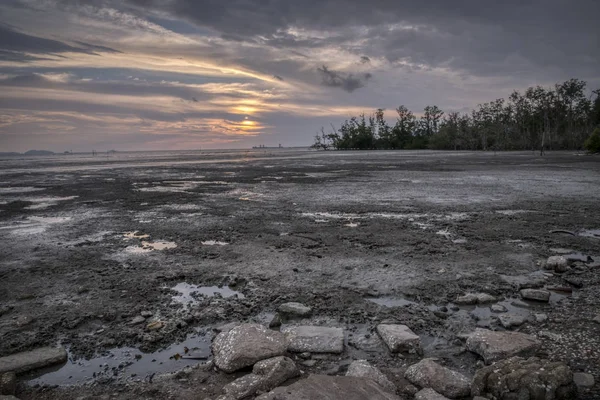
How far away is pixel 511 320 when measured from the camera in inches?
153

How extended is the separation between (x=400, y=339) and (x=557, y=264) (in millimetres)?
3359

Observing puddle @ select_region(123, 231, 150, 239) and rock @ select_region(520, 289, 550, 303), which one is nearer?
rock @ select_region(520, 289, 550, 303)

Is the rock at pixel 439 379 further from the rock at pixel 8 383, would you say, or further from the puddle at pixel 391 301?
the rock at pixel 8 383

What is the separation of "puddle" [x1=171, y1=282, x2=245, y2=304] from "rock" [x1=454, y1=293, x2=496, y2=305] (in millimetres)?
2608

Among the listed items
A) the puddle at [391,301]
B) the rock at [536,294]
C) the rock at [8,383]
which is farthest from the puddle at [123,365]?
the rock at [536,294]

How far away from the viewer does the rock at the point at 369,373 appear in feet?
9.43

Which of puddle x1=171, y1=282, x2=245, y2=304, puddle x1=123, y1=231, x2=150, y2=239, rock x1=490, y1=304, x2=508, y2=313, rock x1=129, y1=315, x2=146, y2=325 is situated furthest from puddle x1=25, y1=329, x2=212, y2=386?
puddle x1=123, y1=231, x2=150, y2=239

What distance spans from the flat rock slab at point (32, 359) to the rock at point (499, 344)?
3.67m

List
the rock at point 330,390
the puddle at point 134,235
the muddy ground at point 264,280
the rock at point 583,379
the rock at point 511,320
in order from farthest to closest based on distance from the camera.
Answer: the puddle at point 134,235, the rock at point 511,320, the muddy ground at point 264,280, the rock at point 583,379, the rock at point 330,390

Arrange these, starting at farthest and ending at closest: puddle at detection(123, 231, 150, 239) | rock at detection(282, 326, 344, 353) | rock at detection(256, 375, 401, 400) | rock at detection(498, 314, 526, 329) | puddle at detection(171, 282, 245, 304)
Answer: puddle at detection(123, 231, 150, 239) < puddle at detection(171, 282, 245, 304) < rock at detection(498, 314, 526, 329) < rock at detection(282, 326, 344, 353) < rock at detection(256, 375, 401, 400)

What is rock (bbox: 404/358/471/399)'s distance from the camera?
Answer: 2812 millimetres

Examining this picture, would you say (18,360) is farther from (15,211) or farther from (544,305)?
(15,211)

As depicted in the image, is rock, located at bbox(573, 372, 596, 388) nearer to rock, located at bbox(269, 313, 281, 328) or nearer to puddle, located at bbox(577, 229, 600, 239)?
rock, located at bbox(269, 313, 281, 328)

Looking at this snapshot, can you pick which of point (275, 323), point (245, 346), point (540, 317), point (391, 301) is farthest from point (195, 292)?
point (540, 317)
